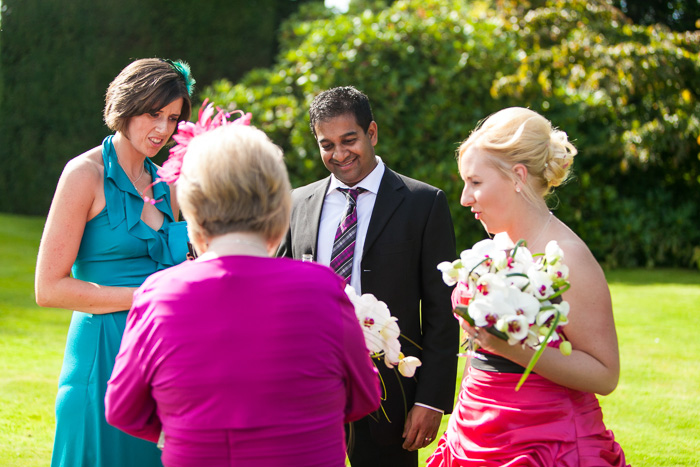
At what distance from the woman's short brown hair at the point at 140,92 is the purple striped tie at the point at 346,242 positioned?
95 centimetres

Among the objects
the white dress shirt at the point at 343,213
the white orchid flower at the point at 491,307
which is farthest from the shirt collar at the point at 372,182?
the white orchid flower at the point at 491,307

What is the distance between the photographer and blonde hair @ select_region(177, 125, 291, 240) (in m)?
1.88

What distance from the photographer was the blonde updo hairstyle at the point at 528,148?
273 centimetres

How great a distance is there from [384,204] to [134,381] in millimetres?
1682

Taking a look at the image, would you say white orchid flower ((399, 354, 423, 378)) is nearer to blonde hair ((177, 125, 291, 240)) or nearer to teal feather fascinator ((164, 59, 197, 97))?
blonde hair ((177, 125, 291, 240))

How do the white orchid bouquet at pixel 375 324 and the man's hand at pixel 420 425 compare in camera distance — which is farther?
the man's hand at pixel 420 425

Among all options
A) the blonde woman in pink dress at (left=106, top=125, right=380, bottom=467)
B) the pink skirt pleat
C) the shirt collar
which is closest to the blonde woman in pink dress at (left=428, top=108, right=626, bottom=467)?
the pink skirt pleat

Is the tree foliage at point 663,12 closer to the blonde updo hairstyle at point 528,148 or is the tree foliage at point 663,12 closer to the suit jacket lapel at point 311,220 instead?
the suit jacket lapel at point 311,220

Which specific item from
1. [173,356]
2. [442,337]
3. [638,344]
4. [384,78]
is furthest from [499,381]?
[384,78]

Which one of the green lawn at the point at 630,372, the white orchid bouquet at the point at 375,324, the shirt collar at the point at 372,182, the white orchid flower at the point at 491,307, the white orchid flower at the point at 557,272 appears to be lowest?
the green lawn at the point at 630,372

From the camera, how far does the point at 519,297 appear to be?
224cm

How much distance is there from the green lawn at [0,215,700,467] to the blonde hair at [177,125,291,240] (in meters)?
3.54

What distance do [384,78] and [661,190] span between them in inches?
211

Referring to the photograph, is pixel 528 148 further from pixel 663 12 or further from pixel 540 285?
pixel 663 12
